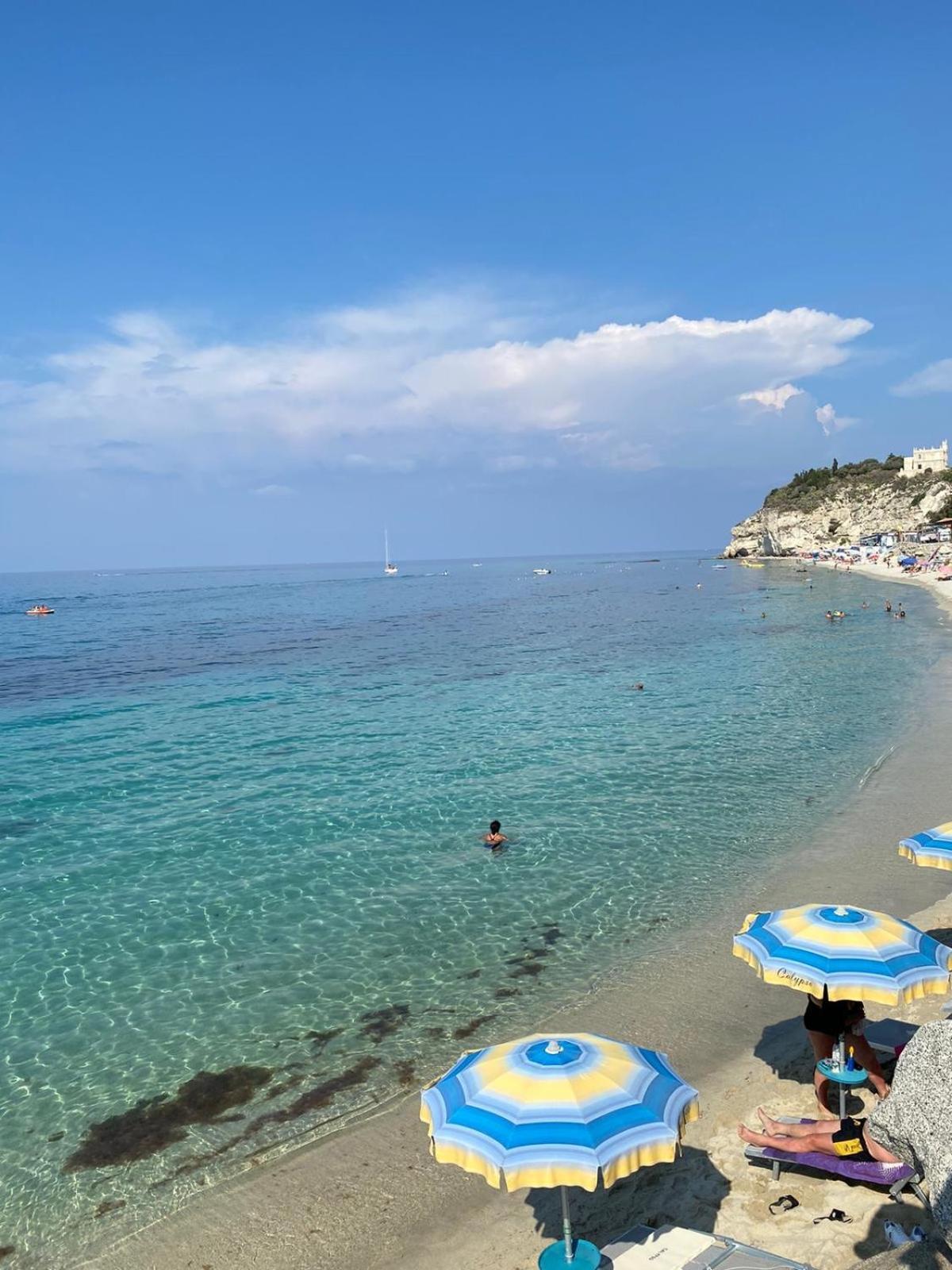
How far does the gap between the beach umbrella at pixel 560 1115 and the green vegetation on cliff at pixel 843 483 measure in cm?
16298

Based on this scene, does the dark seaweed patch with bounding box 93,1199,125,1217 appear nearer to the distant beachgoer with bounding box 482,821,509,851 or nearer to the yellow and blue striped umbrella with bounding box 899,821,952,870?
the distant beachgoer with bounding box 482,821,509,851

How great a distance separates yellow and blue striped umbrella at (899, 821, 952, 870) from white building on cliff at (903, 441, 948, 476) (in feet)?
550

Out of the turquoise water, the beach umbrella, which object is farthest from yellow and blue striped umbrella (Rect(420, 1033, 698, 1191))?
the turquoise water

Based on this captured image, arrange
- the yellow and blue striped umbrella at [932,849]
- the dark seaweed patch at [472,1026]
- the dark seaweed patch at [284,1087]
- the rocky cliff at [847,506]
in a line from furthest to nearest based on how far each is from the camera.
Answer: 1. the rocky cliff at [847,506]
2. the yellow and blue striped umbrella at [932,849]
3. the dark seaweed patch at [472,1026]
4. the dark seaweed patch at [284,1087]

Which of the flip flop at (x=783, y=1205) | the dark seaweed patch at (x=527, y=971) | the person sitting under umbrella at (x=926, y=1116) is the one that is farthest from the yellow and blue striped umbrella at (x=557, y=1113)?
the dark seaweed patch at (x=527, y=971)

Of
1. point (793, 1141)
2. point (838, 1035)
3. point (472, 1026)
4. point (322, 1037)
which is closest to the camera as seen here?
point (793, 1141)

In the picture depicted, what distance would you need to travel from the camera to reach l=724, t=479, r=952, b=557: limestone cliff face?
14238 centimetres

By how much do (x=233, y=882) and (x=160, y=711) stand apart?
21.1 metres

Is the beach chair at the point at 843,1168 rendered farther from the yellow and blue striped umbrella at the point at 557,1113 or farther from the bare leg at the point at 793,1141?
the yellow and blue striped umbrella at the point at 557,1113

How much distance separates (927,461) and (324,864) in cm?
17529

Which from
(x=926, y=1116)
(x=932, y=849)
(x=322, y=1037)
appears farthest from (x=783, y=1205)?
(x=932, y=849)

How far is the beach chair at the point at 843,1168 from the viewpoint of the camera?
7.74 meters

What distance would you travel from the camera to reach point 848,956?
8.73 meters

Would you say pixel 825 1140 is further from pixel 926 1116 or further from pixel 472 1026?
pixel 472 1026
